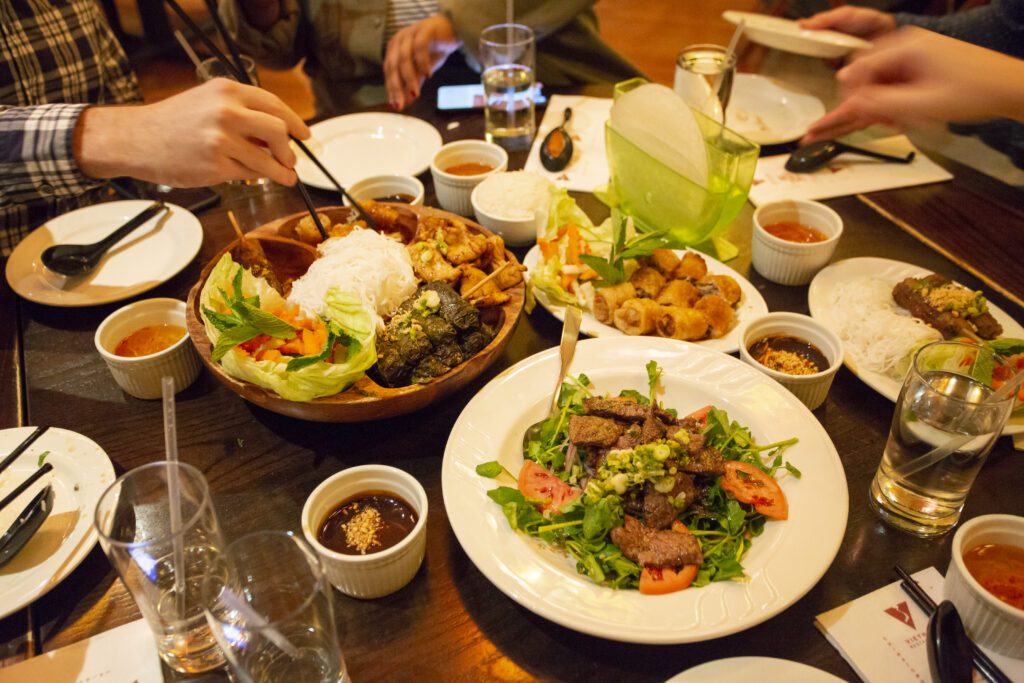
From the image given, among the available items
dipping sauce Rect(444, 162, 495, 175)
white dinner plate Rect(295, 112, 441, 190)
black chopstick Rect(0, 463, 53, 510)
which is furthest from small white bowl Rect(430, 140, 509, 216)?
black chopstick Rect(0, 463, 53, 510)

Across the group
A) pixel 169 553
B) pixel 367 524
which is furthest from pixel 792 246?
pixel 169 553

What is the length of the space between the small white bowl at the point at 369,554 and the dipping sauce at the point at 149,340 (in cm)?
85

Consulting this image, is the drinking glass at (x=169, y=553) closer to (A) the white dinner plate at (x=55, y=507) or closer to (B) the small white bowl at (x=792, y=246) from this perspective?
(A) the white dinner plate at (x=55, y=507)

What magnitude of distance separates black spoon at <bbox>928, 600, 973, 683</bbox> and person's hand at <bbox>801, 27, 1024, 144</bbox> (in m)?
1.67


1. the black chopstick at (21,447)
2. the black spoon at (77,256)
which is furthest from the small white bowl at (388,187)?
the black chopstick at (21,447)

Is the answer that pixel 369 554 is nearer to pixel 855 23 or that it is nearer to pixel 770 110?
pixel 770 110

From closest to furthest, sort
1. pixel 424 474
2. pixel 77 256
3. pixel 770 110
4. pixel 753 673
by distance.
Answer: pixel 753 673, pixel 424 474, pixel 77 256, pixel 770 110

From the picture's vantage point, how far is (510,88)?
2984mm

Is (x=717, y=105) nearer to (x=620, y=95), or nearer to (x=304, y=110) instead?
(x=620, y=95)

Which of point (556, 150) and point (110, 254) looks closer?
point (110, 254)

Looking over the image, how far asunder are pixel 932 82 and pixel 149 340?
104 inches

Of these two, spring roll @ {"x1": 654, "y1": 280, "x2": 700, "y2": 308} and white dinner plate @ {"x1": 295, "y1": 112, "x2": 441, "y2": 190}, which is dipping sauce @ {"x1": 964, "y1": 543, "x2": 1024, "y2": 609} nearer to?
spring roll @ {"x1": 654, "y1": 280, "x2": 700, "y2": 308}

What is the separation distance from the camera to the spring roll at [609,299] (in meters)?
2.04

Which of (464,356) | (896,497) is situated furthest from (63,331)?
(896,497)
